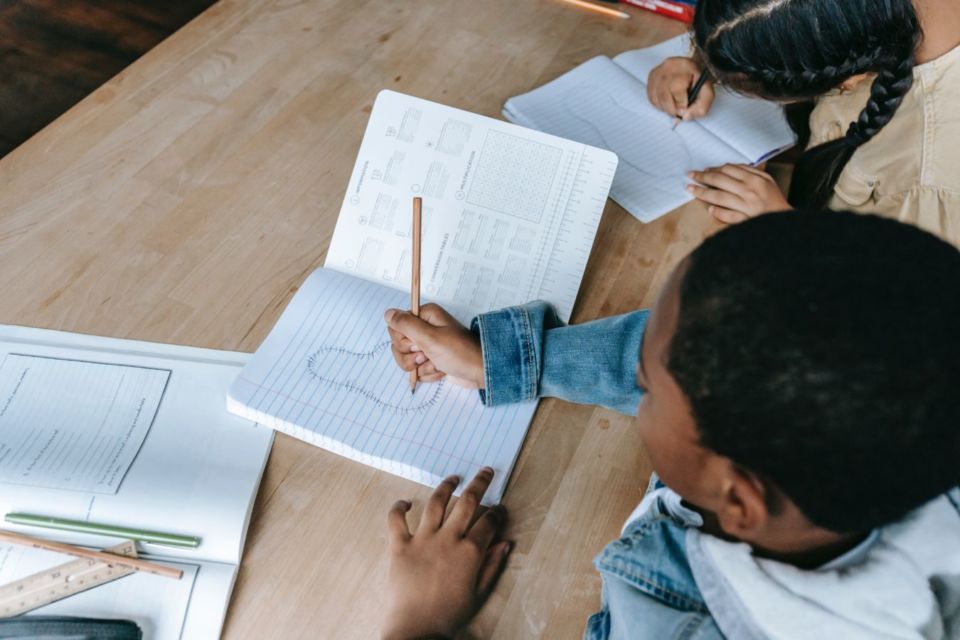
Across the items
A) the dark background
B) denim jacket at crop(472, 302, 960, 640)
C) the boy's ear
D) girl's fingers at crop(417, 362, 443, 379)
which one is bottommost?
the dark background

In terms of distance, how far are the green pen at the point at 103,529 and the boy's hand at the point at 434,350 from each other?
0.24m

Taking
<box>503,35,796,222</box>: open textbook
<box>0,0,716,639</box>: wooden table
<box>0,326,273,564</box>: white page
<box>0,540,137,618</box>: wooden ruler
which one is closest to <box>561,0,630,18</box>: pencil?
<box>0,0,716,639</box>: wooden table

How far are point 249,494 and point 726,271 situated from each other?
0.43 meters

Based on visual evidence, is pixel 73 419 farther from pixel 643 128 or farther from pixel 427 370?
pixel 643 128

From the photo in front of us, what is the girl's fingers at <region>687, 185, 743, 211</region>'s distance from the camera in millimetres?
906

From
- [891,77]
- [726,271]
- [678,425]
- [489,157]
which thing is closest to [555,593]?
[678,425]

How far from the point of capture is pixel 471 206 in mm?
852

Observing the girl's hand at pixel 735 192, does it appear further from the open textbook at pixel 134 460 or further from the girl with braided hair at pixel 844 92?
the open textbook at pixel 134 460

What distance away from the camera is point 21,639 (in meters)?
0.57

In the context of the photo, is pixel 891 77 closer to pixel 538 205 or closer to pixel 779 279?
pixel 538 205

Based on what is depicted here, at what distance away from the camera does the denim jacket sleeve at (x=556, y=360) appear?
75 centimetres

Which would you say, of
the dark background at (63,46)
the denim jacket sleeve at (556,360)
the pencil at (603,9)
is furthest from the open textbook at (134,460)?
the dark background at (63,46)

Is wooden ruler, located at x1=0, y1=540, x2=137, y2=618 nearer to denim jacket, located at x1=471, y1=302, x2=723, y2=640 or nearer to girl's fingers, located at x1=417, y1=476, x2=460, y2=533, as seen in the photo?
girl's fingers, located at x1=417, y1=476, x2=460, y2=533

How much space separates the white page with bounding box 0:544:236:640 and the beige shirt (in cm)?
83
